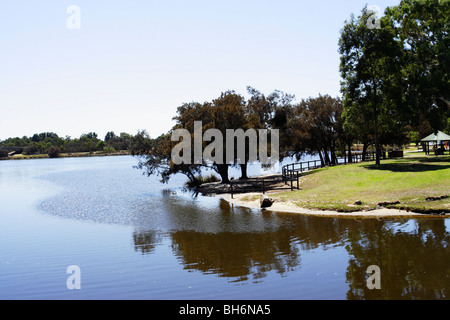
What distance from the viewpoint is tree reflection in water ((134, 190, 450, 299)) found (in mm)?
11680

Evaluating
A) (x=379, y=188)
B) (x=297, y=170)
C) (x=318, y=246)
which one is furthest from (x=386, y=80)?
(x=318, y=246)

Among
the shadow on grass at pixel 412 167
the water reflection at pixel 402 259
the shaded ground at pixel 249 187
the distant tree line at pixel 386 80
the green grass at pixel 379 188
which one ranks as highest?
the distant tree line at pixel 386 80

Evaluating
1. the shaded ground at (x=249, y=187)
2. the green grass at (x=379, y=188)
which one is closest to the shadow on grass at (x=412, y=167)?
the green grass at (x=379, y=188)

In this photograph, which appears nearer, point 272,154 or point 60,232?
point 60,232

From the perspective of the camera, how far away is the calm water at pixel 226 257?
11.8m

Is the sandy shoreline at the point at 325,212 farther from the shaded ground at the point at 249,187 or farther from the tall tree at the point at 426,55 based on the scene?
the tall tree at the point at 426,55

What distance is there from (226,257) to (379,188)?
16.4 metres

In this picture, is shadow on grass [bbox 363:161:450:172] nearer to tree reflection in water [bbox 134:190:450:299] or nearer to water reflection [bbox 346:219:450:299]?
tree reflection in water [bbox 134:190:450:299]

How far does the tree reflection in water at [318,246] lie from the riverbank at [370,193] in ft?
5.11

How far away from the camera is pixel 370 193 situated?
26266mm

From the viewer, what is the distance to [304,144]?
5319 centimetres
